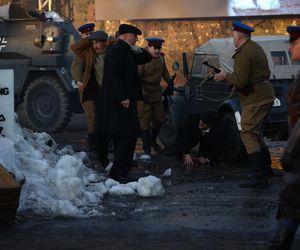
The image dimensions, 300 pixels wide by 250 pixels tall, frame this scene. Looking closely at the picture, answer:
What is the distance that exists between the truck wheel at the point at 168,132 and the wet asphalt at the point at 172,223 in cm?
347

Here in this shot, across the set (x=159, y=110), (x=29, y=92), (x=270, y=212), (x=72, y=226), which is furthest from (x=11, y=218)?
(x=29, y=92)

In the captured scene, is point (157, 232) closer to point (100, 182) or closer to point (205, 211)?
point (205, 211)

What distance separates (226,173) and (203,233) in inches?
142

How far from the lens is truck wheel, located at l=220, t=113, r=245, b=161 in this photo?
11.3 metres

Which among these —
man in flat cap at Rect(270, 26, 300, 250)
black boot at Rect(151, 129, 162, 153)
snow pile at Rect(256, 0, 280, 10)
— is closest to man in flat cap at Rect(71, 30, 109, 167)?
black boot at Rect(151, 129, 162, 153)

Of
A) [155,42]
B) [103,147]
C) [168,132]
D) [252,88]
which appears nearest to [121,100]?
[252,88]

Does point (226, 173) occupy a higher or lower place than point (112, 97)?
lower

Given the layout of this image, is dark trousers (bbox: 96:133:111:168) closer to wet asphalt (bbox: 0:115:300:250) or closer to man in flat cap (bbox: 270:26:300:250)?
wet asphalt (bbox: 0:115:300:250)

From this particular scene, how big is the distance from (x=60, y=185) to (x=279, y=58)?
5.13 meters

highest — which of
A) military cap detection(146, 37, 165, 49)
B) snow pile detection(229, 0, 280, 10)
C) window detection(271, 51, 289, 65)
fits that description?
snow pile detection(229, 0, 280, 10)

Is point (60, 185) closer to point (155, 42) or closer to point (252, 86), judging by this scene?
point (252, 86)

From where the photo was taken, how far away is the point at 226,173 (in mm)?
10453

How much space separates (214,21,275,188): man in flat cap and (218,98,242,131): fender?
5.93 ft

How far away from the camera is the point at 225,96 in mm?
11992
